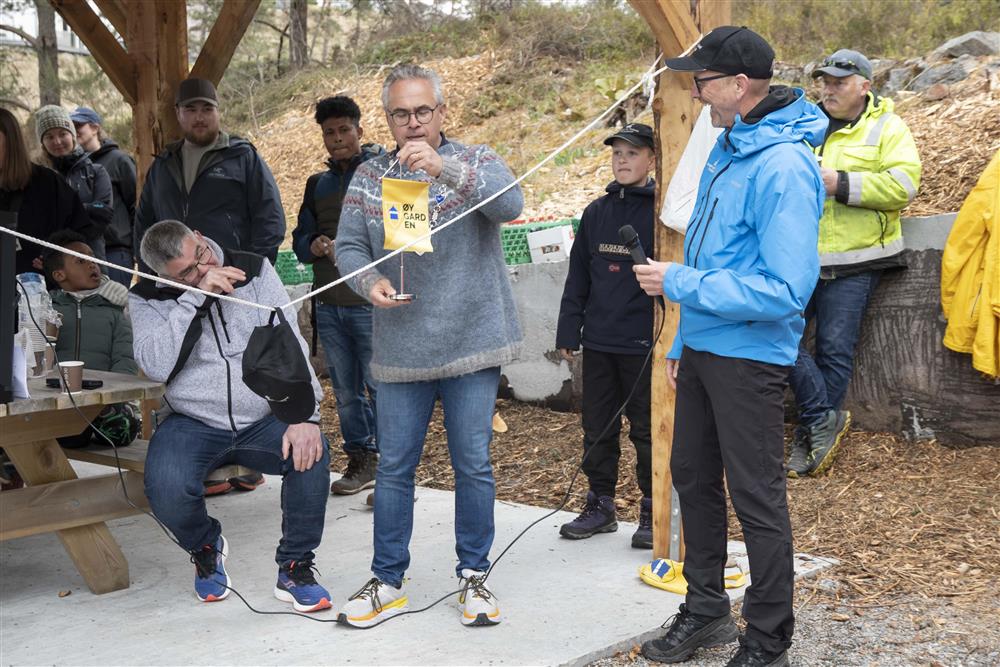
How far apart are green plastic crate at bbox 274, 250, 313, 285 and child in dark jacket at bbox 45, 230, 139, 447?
152 inches

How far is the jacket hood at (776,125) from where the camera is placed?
10.2 ft

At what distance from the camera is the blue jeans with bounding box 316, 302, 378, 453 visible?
539 centimetres

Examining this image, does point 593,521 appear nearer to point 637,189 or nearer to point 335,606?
point 335,606

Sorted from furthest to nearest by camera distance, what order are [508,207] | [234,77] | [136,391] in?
[234,77], [136,391], [508,207]

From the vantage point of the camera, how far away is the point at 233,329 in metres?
4.02

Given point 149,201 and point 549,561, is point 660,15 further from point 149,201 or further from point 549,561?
point 149,201

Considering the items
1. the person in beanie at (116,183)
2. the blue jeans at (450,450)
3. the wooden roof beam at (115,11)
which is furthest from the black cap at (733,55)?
the person in beanie at (116,183)

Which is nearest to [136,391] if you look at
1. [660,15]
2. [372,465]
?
[372,465]

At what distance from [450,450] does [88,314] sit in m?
2.56

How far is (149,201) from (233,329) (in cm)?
200

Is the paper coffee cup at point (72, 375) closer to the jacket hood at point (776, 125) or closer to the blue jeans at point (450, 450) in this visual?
the blue jeans at point (450, 450)

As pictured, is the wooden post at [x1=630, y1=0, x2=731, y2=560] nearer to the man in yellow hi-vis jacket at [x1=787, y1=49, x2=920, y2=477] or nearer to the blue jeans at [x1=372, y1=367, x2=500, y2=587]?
the blue jeans at [x1=372, y1=367, x2=500, y2=587]

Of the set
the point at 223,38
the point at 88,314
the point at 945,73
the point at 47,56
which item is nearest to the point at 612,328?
the point at 88,314

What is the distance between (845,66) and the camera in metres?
5.33
